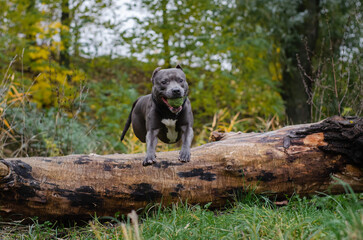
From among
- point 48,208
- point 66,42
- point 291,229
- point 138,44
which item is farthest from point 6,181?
point 66,42

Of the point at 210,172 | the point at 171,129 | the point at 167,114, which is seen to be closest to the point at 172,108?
the point at 167,114

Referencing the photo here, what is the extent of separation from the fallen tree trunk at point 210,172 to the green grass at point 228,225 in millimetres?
131

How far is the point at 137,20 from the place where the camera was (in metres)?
6.26

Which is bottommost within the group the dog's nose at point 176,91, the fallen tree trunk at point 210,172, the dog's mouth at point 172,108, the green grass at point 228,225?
the green grass at point 228,225

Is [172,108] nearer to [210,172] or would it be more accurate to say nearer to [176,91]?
[176,91]

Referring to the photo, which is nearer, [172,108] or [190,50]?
[172,108]

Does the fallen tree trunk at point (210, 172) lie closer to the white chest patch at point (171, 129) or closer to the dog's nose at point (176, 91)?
the white chest patch at point (171, 129)

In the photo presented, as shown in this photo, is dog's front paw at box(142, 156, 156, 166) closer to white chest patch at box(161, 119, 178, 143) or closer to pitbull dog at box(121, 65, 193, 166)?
pitbull dog at box(121, 65, 193, 166)

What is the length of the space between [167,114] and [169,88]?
1.15ft

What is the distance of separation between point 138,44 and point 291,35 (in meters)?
3.71

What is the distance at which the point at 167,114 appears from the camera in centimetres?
319

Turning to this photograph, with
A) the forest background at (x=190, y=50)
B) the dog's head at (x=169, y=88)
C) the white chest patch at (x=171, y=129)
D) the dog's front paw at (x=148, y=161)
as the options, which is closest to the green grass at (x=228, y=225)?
the dog's front paw at (x=148, y=161)

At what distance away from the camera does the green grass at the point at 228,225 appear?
193cm

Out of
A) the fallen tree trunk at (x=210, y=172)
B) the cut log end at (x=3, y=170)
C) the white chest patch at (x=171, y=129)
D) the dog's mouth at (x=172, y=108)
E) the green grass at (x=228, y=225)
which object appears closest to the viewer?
the green grass at (x=228, y=225)
